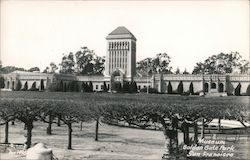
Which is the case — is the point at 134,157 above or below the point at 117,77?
below

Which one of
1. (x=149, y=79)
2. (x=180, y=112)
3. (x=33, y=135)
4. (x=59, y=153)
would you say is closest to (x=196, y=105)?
(x=180, y=112)

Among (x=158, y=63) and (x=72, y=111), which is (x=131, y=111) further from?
(x=158, y=63)

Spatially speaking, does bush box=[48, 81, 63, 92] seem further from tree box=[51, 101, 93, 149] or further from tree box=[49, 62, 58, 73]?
tree box=[51, 101, 93, 149]

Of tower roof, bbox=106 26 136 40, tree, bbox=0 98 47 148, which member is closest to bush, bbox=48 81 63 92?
tree, bbox=0 98 47 148

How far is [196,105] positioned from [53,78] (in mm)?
6185

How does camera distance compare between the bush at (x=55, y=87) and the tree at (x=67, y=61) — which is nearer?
the tree at (x=67, y=61)

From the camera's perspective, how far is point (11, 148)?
9844 mm

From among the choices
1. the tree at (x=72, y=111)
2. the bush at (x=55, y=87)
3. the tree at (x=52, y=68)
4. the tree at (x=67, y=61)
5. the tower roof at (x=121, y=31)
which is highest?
the tower roof at (x=121, y=31)

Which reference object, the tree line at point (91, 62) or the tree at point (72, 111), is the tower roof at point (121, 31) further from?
the tree at point (72, 111)

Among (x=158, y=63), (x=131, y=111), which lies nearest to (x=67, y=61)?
(x=131, y=111)

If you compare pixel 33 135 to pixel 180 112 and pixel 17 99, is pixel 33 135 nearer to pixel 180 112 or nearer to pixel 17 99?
pixel 17 99

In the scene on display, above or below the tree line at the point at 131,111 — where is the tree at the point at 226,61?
above
